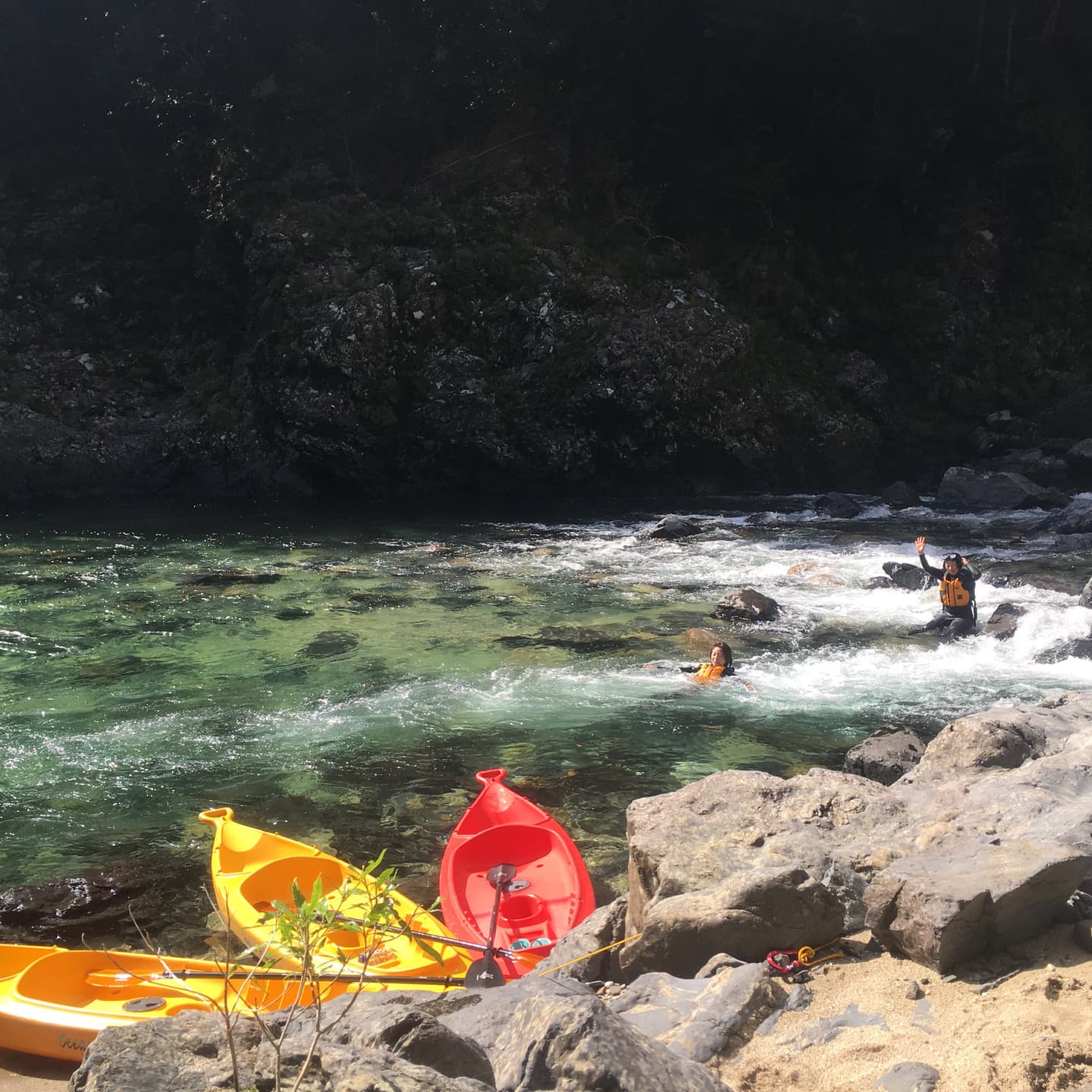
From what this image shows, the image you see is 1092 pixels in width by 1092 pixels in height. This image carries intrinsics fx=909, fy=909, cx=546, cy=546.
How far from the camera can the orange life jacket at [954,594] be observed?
10.7 meters

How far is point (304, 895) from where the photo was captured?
527 centimetres

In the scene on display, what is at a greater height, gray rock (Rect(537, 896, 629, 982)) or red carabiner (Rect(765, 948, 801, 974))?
red carabiner (Rect(765, 948, 801, 974))

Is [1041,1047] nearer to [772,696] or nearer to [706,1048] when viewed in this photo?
[706,1048]

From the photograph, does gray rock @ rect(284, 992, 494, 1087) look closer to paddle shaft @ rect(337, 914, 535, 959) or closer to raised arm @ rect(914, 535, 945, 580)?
paddle shaft @ rect(337, 914, 535, 959)

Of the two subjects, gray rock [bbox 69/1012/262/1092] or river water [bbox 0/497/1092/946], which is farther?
river water [bbox 0/497/1092/946]

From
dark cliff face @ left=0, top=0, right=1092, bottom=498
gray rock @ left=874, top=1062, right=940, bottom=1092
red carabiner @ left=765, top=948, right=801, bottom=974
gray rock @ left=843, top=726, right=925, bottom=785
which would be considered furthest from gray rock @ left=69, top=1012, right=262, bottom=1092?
dark cliff face @ left=0, top=0, right=1092, bottom=498

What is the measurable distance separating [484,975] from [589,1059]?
1.91 metres

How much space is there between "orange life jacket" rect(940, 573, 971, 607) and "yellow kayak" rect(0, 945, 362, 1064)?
8707 mm

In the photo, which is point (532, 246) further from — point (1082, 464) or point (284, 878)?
point (284, 878)

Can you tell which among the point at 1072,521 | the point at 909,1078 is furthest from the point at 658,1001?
the point at 1072,521

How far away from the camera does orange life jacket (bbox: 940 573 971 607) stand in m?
10.7

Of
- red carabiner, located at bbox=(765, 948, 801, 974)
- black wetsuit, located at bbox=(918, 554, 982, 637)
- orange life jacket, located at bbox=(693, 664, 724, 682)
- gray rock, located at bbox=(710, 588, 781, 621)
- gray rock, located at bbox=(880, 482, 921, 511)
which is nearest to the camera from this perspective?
red carabiner, located at bbox=(765, 948, 801, 974)

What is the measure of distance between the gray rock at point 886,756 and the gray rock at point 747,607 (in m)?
4.38

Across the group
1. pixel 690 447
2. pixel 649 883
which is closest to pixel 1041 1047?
pixel 649 883
